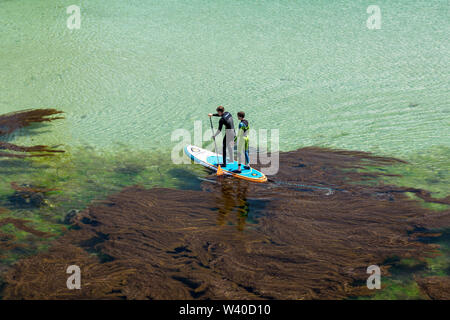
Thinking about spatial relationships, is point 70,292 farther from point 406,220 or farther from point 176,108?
point 176,108

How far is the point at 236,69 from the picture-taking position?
18500mm

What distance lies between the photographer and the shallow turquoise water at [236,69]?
566 inches

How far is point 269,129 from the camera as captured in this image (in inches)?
562

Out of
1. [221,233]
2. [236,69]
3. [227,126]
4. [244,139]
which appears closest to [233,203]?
[221,233]

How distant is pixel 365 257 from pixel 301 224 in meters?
1.39

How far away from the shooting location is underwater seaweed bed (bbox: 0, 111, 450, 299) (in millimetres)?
7020

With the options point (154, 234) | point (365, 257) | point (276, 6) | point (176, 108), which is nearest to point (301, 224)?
point (365, 257)

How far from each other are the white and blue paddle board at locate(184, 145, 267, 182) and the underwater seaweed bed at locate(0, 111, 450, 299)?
0.85 ft

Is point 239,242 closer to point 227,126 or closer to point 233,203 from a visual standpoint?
point 233,203

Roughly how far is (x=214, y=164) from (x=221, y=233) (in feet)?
10.9

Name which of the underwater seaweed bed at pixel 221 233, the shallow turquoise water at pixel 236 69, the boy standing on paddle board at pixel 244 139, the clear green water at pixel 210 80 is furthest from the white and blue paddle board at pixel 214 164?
the shallow turquoise water at pixel 236 69

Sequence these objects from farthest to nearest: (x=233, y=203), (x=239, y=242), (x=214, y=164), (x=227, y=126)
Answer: (x=214, y=164) < (x=227, y=126) < (x=233, y=203) < (x=239, y=242)

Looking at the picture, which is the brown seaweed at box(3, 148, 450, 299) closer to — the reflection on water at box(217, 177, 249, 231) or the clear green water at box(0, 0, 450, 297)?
the reflection on water at box(217, 177, 249, 231)

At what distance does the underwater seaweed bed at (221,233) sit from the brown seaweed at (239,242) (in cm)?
2
